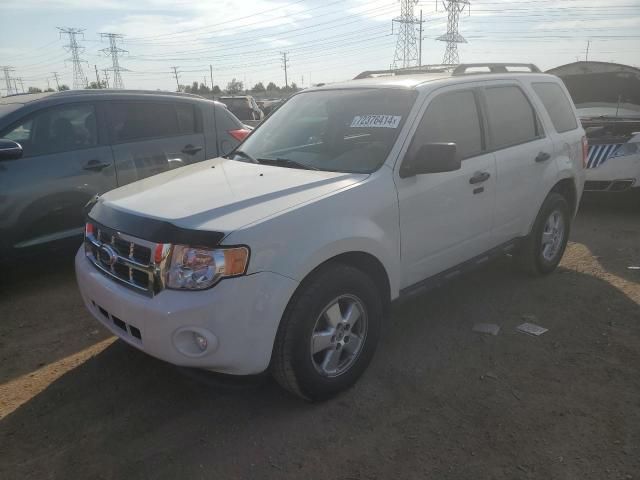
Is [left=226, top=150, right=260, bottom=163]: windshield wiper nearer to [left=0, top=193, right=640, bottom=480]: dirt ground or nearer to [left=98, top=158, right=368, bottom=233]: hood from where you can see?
[left=98, top=158, right=368, bottom=233]: hood

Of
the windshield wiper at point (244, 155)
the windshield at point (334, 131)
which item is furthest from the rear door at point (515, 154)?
the windshield wiper at point (244, 155)

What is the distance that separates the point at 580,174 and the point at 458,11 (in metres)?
56.5

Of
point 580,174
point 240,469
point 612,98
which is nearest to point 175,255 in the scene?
point 240,469

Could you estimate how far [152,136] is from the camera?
18.0ft

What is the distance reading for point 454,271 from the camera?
377 centimetres

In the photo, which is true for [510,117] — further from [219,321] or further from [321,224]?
[219,321]

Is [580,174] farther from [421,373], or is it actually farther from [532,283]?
[421,373]

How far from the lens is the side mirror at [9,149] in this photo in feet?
13.8

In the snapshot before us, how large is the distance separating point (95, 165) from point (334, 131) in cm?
258

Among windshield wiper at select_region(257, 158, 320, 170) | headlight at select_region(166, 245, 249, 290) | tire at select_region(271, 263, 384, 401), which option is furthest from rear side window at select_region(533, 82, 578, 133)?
headlight at select_region(166, 245, 249, 290)

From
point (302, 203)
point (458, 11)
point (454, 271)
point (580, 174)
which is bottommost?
point (454, 271)

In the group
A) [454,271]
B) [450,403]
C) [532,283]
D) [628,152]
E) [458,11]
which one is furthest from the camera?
[458,11]

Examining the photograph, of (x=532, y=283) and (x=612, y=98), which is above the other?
(x=612, y=98)

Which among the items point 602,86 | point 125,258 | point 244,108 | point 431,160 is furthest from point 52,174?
point 244,108
